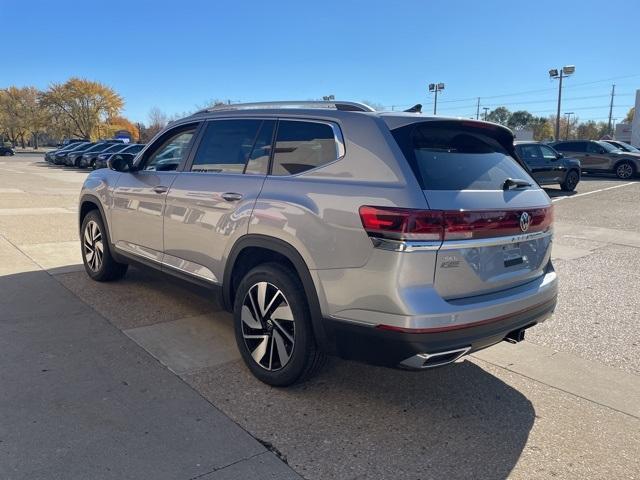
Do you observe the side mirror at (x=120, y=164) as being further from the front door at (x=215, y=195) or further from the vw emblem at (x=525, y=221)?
the vw emblem at (x=525, y=221)

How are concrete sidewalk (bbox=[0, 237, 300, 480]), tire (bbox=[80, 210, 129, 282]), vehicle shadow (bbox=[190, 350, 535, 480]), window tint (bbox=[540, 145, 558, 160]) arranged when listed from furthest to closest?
1. window tint (bbox=[540, 145, 558, 160])
2. tire (bbox=[80, 210, 129, 282])
3. vehicle shadow (bbox=[190, 350, 535, 480])
4. concrete sidewalk (bbox=[0, 237, 300, 480])

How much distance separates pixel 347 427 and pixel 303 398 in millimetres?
427

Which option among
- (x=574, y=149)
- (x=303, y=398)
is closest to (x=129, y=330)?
(x=303, y=398)

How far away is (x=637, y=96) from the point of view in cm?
5903

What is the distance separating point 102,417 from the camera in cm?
308

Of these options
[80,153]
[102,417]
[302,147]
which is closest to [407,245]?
[302,147]

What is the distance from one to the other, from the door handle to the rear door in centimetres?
123

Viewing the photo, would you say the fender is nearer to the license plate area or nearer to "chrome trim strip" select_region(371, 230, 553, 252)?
"chrome trim strip" select_region(371, 230, 553, 252)

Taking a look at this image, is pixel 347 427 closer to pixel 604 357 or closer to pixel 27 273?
pixel 604 357

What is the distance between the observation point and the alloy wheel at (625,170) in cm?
2267

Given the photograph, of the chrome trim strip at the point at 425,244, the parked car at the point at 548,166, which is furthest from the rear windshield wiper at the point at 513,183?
Result: the parked car at the point at 548,166

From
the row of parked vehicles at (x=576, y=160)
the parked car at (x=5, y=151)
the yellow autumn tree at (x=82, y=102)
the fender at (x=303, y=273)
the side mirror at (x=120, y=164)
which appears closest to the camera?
the fender at (x=303, y=273)

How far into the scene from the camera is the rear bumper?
9.08ft

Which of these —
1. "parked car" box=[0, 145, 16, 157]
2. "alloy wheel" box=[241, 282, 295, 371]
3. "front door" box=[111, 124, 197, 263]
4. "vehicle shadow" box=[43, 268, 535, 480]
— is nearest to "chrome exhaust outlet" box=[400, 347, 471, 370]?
"vehicle shadow" box=[43, 268, 535, 480]
